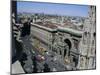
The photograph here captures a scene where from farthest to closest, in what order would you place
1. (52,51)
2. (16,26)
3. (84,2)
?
(84,2) → (52,51) → (16,26)

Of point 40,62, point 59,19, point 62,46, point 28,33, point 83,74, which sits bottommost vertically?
point 83,74

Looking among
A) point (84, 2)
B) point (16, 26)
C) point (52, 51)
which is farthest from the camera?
point (84, 2)

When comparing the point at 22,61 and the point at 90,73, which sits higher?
the point at 22,61

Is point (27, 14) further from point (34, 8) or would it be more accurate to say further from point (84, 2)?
point (84, 2)

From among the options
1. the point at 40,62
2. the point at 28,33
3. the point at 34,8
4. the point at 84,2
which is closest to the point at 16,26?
the point at 28,33

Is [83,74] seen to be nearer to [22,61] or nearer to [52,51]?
[52,51]

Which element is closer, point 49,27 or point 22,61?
point 22,61
